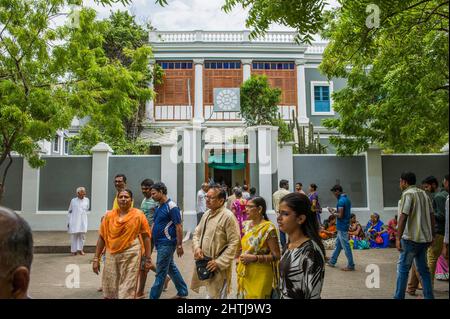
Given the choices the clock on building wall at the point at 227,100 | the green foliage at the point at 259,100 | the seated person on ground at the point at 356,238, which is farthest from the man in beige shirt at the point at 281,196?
the clock on building wall at the point at 227,100

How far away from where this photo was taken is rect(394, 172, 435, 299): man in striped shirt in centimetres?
439

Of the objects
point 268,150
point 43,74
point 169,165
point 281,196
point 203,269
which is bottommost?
point 203,269

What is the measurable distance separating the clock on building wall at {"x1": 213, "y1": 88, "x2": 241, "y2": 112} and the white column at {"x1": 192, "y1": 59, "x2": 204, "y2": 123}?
1.21 meters

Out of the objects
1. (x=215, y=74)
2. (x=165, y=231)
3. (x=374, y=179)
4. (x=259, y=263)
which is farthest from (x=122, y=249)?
(x=215, y=74)

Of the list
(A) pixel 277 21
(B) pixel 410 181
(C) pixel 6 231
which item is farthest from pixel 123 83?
(C) pixel 6 231

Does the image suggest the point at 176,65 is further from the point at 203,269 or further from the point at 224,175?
the point at 203,269

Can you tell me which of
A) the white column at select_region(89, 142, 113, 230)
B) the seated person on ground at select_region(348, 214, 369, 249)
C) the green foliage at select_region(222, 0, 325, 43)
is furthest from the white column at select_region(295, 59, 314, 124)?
the green foliage at select_region(222, 0, 325, 43)

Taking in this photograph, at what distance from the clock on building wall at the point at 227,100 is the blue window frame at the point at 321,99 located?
4953mm

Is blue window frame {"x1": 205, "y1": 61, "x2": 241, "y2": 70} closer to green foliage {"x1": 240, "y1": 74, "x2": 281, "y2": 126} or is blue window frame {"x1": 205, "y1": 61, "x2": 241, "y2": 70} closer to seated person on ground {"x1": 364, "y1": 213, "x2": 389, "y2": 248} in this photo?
green foliage {"x1": 240, "y1": 74, "x2": 281, "y2": 126}

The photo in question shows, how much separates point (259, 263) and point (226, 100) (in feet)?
52.0

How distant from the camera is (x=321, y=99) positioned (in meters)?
20.4

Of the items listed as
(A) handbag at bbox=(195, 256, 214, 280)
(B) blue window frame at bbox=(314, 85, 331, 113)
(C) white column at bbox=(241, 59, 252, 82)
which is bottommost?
(A) handbag at bbox=(195, 256, 214, 280)

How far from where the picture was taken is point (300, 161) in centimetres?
1257

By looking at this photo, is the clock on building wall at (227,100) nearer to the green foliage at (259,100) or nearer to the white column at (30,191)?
the green foliage at (259,100)
